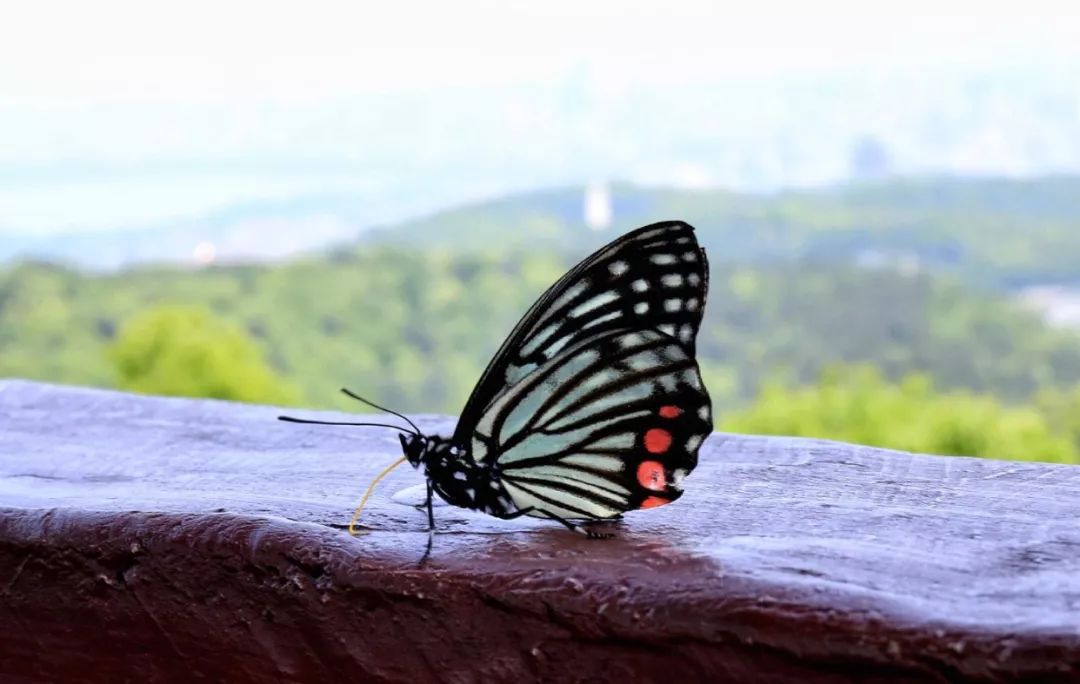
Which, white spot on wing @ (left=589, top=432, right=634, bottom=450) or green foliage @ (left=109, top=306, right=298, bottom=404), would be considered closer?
white spot on wing @ (left=589, top=432, right=634, bottom=450)

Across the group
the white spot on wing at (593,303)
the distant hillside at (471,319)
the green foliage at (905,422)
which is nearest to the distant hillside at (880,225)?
the distant hillside at (471,319)

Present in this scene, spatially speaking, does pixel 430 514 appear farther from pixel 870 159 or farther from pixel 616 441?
pixel 870 159

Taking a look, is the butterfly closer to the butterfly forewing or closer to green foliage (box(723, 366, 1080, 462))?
the butterfly forewing

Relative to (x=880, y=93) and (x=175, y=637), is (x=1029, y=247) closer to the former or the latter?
(x=880, y=93)

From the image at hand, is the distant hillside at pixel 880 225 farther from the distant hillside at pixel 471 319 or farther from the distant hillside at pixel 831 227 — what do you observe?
the distant hillside at pixel 471 319

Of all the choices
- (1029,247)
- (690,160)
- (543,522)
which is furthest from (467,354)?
(543,522)

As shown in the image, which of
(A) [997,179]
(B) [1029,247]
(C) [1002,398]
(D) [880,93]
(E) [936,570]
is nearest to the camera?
(E) [936,570]

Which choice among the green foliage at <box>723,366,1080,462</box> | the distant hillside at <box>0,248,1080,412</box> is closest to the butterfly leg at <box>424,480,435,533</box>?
the green foliage at <box>723,366,1080,462</box>
